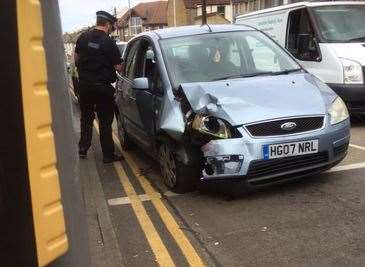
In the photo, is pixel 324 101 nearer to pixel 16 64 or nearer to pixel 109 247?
pixel 109 247

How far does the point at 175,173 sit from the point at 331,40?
16.1 ft

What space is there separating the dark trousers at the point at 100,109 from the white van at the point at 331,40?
374cm

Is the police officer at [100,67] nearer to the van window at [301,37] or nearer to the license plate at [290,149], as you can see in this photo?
the license plate at [290,149]

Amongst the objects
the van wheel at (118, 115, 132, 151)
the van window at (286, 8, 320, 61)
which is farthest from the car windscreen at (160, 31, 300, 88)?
the van window at (286, 8, 320, 61)

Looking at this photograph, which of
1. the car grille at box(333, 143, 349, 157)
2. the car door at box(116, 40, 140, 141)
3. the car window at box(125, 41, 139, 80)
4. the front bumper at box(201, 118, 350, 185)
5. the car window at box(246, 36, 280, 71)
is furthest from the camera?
the car window at box(125, 41, 139, 80)

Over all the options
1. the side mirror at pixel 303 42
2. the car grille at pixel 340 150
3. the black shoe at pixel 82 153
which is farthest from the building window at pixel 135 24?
the car grille at pixel 340 150

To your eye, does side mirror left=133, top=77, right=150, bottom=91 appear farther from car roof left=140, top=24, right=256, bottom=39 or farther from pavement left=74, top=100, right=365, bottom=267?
pavement left=74, top=100, right=365, bottom=267

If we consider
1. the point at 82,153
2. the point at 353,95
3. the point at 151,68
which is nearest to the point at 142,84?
the point at 151,68

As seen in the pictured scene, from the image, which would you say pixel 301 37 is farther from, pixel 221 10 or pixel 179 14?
pixel 179 14

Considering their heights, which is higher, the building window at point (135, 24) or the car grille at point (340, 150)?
the building window at point (135, 24)

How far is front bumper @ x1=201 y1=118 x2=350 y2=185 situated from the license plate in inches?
1.5

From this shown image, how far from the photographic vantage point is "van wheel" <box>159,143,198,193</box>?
5.69 metres

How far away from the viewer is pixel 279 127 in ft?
17.5

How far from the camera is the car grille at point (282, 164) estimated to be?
207 inches
